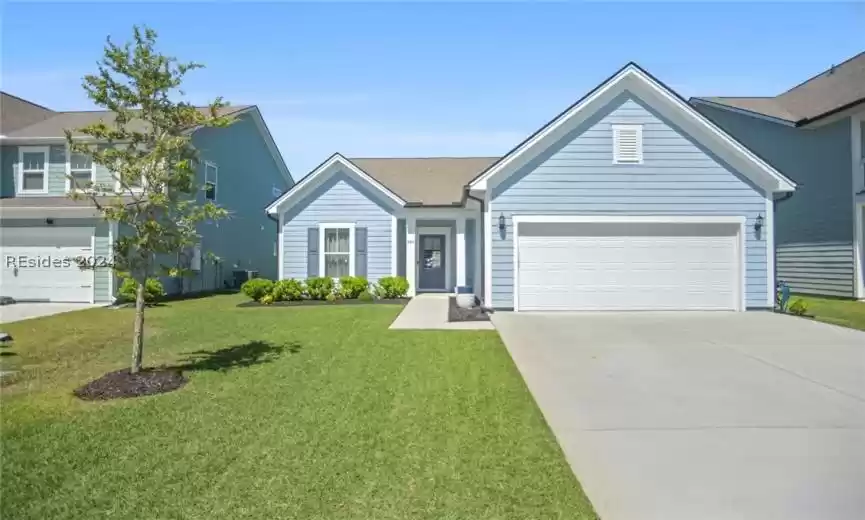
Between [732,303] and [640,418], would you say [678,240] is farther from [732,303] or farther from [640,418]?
[640,418]

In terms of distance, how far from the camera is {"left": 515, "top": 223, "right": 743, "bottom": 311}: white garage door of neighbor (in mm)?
13914

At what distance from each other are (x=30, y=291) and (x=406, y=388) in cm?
1512

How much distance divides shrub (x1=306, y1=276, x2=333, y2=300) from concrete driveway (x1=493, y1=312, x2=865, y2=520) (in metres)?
8.27

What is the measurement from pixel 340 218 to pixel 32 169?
9.51 meters

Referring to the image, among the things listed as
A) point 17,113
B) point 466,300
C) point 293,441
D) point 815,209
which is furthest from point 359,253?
point 815,209

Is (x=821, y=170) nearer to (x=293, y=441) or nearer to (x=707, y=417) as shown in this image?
(x=707, y=417)

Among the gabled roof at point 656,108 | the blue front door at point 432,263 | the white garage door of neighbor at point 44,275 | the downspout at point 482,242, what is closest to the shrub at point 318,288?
the blue front door at point 432,263

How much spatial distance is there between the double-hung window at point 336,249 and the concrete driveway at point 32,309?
641 cm

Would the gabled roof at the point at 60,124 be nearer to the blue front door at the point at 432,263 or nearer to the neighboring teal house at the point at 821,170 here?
the blue front door at the point at 432,263

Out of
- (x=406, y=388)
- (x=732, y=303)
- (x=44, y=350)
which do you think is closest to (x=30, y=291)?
(x=44, y=350)

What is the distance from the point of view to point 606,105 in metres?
13.8

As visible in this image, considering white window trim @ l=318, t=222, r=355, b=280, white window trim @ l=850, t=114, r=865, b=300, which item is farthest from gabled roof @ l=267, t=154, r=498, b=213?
white window trim @ l=850, t=114, r=865, b=300

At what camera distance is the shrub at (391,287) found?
1741 centimetres

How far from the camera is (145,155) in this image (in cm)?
714
